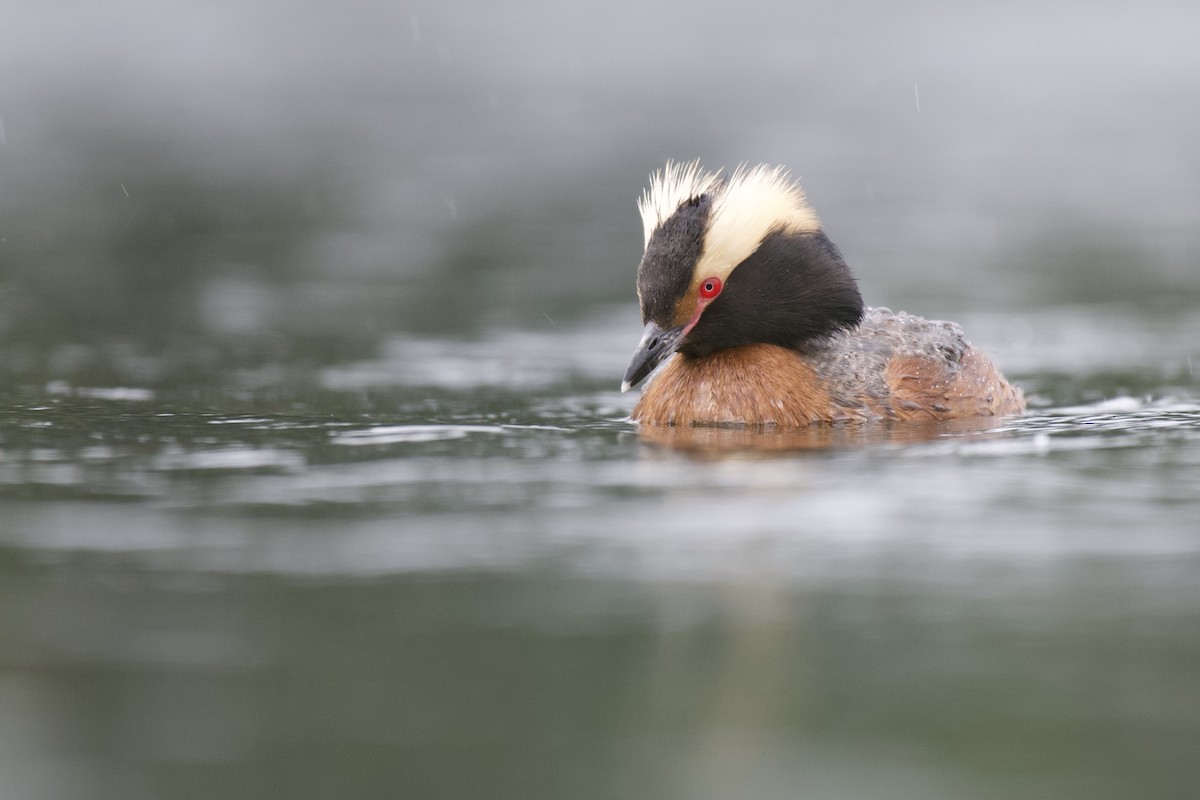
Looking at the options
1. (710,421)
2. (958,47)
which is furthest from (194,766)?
(958,47)

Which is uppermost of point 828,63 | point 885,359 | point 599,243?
point 828,63

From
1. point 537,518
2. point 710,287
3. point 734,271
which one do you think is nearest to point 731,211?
point 734,271

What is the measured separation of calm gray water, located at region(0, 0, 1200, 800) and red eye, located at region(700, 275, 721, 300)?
3.34 feet

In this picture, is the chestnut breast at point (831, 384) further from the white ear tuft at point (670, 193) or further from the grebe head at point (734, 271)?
the white ear tuft at point (670, 193)

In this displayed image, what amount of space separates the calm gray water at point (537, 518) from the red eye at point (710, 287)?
1019mm

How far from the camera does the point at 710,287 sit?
1153 cm

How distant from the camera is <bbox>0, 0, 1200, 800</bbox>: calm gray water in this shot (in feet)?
17.6

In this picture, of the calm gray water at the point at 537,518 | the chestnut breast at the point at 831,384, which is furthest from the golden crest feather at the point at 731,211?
the calm gray water at the point at 537,518

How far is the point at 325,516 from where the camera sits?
829 cm

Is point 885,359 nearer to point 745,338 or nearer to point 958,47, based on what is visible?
point 745,338

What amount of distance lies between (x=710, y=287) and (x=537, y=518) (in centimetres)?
362

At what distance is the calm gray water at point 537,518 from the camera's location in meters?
5.38

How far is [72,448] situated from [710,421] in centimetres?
415

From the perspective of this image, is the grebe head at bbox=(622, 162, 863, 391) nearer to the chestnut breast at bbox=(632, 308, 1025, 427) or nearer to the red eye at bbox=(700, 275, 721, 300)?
the red eye at bbox=(700, 275, 721, 300)
